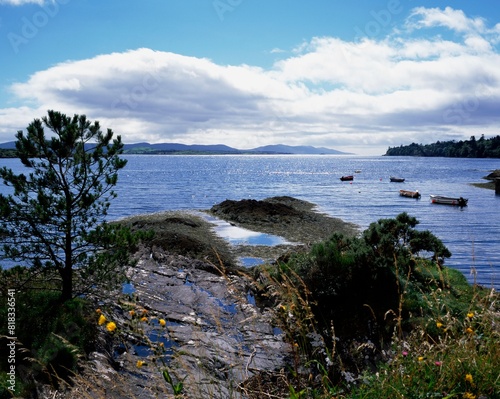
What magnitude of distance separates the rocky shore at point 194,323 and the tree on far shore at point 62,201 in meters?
1.40

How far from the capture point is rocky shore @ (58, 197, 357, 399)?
3.93m

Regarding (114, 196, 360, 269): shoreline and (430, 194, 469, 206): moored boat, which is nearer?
(114, 196, 360, 269): shoreline

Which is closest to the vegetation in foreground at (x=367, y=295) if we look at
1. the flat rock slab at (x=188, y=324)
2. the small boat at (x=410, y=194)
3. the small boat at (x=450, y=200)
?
the flat rock slab at (x=188, y=324)

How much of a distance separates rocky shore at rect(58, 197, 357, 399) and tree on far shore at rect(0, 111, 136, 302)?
1.40 m

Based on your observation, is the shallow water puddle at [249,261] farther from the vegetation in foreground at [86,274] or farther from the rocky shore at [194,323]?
the vegetation in foreground at [86,274]

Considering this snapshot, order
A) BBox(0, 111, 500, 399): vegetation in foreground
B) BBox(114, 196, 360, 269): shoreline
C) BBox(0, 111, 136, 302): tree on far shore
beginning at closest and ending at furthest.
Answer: BBox(0, 111, 500, 399): vegetation in foreground → BBox(0, 111, 136, 302): tree on far shore → BBox(114, 196, 360, 269): shoreline

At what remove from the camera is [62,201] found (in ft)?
40.1

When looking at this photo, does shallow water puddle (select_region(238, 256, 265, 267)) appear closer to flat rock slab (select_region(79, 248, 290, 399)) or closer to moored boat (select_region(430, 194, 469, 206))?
flat rock slab (select_region(79, 248, 290, 399))

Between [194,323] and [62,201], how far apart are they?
30.9 feet

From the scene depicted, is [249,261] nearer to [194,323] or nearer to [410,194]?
[194,323]

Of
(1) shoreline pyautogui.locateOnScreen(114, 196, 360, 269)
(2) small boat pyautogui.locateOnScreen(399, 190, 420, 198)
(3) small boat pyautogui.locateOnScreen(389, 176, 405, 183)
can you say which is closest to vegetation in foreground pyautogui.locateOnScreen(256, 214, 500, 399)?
(1) shoreline pyautogui.locateOnScreen(114, 196, 360, 269)

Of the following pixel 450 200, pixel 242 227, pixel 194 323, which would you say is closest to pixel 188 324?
pixel 194 323

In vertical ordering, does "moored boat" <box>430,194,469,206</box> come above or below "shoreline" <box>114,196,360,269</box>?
above

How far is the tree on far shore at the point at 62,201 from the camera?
1190cm
